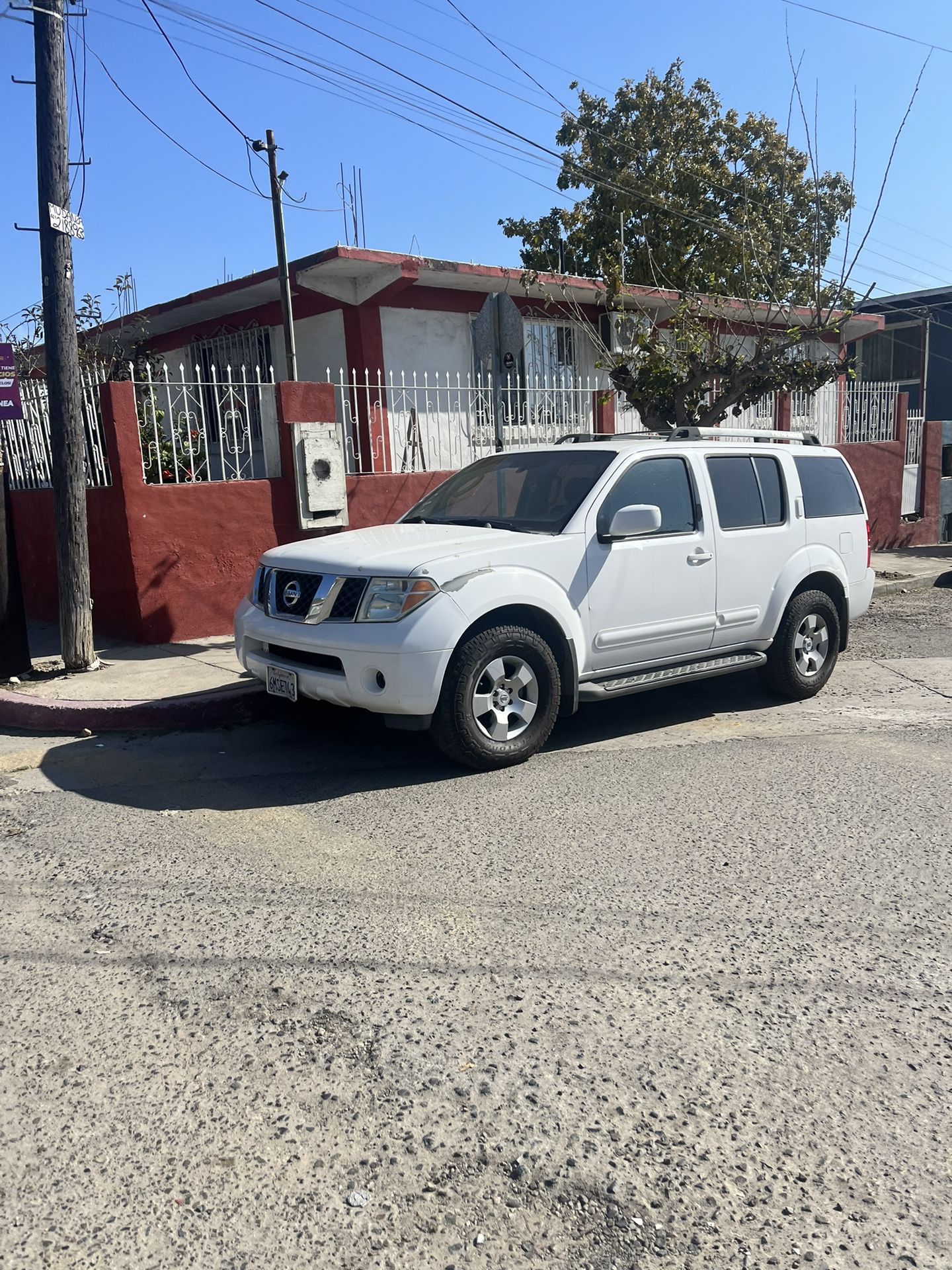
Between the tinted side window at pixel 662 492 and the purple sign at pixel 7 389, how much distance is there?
14.3 feet

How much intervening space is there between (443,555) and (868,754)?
2.73 meters

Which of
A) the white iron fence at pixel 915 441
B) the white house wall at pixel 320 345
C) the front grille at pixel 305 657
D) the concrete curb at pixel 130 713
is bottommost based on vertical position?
the concrete curb at pixel 130 713

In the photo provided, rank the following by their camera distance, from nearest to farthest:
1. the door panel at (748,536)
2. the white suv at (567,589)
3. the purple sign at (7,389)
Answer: the white suv at (567,589) < the door panel at (748,536) < the purple sign at (7,389)

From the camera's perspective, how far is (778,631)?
691cm

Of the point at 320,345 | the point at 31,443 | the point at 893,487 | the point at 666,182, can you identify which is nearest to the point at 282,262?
the point at 320,345

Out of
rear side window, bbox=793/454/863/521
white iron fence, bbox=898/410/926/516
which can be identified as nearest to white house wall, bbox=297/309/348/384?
rear side window, bbox=793/454/863/521

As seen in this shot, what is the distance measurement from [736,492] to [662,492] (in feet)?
2.20

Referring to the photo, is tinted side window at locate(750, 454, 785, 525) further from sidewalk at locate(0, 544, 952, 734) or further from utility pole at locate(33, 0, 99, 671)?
utility pole at locate(33, 0, 99, 671)

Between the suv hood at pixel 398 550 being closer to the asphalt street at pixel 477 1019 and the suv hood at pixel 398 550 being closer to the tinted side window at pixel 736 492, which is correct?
the asphalt street at pixel 477 1019

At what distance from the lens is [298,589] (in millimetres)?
5625

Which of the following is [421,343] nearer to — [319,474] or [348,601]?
[319,474]

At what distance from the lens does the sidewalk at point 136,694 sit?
6.57m

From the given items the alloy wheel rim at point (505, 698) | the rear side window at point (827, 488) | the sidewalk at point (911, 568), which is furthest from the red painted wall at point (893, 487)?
the alloy wheel rim at point (505, 698)

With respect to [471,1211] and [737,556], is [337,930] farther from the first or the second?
[737,556]
